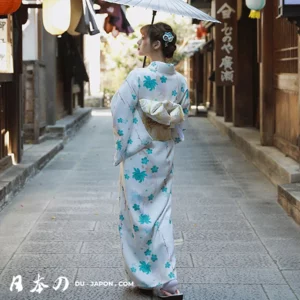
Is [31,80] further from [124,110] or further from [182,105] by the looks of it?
[124,110]

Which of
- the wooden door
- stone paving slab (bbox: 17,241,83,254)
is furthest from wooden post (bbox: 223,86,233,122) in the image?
stone paving slab (bbox: 17,241,83,254)

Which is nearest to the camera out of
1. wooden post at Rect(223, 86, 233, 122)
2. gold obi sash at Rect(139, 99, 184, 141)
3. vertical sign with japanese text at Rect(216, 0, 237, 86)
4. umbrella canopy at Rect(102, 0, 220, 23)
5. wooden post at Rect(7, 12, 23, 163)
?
gold obi sash at Rect(139, 99, 184, 141)

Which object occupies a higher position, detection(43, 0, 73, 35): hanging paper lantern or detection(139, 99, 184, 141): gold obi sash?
detection(43, 0, 73, 35): hanging paper lantern

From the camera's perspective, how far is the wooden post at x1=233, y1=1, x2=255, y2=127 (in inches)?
748

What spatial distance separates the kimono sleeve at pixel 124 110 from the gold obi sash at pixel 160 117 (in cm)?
9

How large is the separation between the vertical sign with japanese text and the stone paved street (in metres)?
4.33

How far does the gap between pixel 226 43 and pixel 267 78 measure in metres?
4.12

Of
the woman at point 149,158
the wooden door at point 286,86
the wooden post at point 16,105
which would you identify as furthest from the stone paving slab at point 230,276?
the wooden post at point 16,105

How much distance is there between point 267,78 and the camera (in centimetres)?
1361

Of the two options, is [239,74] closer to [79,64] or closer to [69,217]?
[79,64]

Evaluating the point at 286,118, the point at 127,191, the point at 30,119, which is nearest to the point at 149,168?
the point at 127,191

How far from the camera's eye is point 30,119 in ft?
51.8

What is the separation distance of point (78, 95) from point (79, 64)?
5.67 metres

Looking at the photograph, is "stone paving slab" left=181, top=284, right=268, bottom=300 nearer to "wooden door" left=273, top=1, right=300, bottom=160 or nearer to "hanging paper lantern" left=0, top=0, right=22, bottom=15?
"hanging paper lantern" left=0, top=0, right=22, bottom=15
